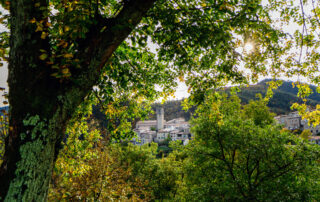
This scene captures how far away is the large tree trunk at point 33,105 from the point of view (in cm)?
168

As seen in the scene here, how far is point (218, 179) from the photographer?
10242mm

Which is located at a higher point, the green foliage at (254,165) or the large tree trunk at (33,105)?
the large tree trunk at (33,105)

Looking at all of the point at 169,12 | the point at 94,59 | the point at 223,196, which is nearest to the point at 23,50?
the point at 94,59

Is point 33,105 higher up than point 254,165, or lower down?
higher up

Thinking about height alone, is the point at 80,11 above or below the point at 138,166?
above

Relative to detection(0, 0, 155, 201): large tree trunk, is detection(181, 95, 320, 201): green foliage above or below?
below

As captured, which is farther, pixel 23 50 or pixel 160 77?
pixel 160 77

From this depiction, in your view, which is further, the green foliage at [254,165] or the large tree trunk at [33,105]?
the green foliage at [254,165]

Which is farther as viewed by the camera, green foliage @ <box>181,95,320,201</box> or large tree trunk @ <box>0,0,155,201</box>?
green foliage @ <box>181,95,320,201</box>

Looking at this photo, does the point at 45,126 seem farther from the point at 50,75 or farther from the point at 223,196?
the point at 223,196

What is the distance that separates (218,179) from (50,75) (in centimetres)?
1074

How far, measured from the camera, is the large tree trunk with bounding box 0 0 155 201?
5.51ft

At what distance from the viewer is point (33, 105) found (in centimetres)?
183

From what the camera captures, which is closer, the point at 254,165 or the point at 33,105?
the point at 33,105
